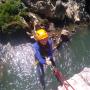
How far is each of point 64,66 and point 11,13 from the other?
4.55m

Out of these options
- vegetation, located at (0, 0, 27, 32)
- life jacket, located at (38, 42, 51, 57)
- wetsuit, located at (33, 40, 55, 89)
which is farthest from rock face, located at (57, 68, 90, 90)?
vegetation, located at (0, 0, 27, 32)

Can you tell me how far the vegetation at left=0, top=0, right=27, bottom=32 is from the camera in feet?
52.0

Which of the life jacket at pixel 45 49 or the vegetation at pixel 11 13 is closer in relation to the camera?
the life jacket at pixel 45 49

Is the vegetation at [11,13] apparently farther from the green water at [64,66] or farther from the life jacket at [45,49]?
the life jacket at [45,49]

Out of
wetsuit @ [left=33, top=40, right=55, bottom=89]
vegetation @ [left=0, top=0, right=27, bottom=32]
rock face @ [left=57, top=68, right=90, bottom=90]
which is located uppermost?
vegetation @ [left=0, top=0, right=27, bottom=32]

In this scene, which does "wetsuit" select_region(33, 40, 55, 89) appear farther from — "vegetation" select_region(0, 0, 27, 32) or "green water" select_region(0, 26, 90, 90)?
"vegetation" select_region(0, 0, 27, 32)

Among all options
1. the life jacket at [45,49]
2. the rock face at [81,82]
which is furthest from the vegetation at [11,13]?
the rock face at [81,82]

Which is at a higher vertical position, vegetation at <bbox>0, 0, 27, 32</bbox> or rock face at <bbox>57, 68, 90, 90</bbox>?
vegetation at <bbox>0, 0, 27, 32</bbox>

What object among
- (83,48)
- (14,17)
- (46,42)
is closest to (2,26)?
(14,17)

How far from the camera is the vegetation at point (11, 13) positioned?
1585 centimetres

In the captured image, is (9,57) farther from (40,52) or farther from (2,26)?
(40,52)

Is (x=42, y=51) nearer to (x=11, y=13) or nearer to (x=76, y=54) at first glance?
(x=76, y=54)

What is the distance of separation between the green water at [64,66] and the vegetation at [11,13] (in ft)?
8.38

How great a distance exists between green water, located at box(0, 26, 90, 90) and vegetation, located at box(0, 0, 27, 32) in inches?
101
